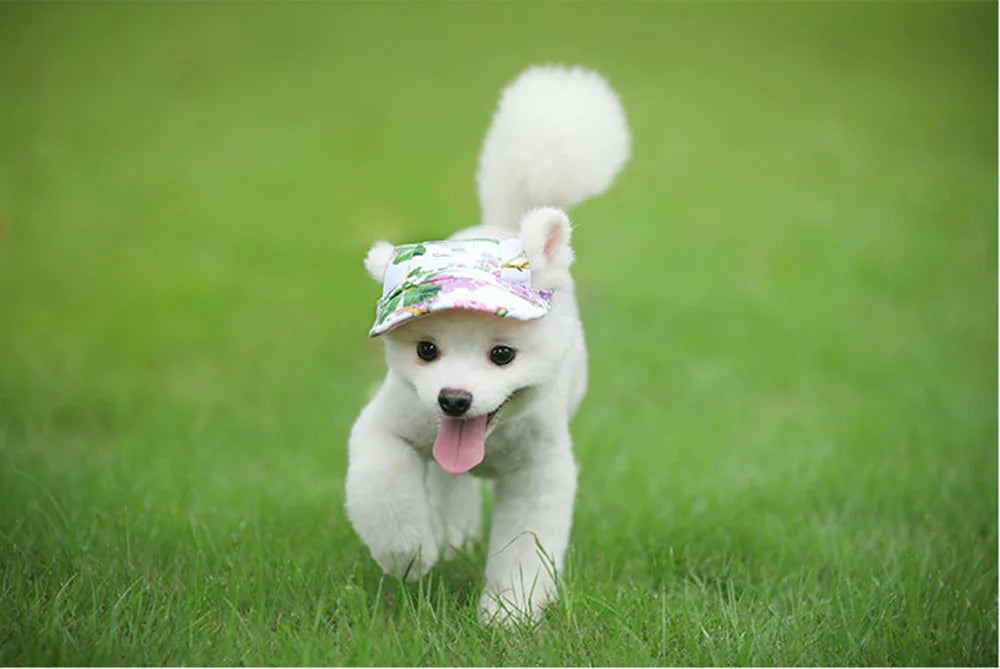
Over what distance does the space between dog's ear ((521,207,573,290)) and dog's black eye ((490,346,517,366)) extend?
0.25m

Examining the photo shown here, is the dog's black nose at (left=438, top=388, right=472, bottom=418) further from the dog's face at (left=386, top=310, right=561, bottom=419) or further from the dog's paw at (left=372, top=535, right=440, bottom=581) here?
the dog's paw at (left=372, top=535, right=440, bottom=581)

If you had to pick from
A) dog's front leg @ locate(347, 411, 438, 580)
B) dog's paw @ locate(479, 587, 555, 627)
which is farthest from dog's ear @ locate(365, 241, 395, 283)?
dog's paw @ locate(479, 587, 555, 627)

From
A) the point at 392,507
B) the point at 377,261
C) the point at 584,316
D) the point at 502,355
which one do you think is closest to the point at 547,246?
the point at 502,355

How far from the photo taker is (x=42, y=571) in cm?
363

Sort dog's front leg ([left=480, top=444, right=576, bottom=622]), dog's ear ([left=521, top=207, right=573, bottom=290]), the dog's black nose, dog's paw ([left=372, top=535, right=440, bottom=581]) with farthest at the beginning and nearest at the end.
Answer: dog's front leg ([left=480, top=444, right=576, bottom=622]) < dog's paw ([left=372, top=535, right=440, bottom=581]) < dog's ear ([left=521, top=207, right=573, bottom=290]) < the dog's black nose

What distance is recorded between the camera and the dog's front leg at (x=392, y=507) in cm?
339

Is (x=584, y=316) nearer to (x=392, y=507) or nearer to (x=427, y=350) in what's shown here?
(x=392, y=507)

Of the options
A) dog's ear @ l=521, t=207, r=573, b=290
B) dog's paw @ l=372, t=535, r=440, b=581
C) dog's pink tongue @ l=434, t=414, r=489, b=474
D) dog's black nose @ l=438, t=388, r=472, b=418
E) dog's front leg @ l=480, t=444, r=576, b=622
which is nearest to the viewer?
dog's black nose @ l=438, t=388, r=472, b=418

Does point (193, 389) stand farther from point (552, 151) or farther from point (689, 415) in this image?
point (552, 151)

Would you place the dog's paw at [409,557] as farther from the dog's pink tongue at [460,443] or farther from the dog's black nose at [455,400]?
the dog's black nose at [455,400]

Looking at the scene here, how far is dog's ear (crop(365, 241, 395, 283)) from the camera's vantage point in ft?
11.1

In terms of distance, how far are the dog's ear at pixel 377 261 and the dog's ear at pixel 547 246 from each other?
42cm

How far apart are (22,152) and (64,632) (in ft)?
26.3

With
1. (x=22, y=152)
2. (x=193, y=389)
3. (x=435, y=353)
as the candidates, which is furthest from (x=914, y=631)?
(x=22, y=152)
